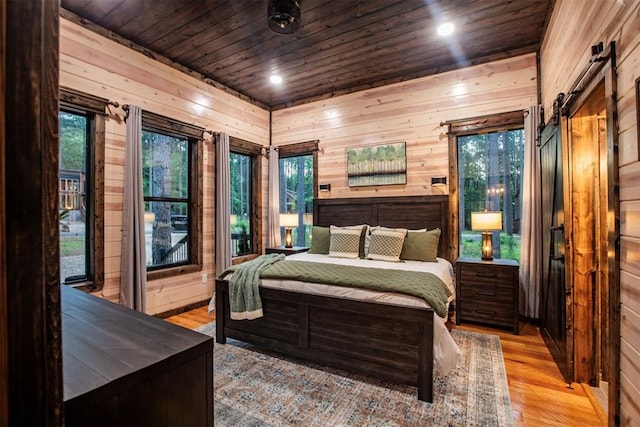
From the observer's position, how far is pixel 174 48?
3.60 m

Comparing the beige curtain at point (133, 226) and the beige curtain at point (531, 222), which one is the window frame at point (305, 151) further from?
the beige curtain at point (531, 222)

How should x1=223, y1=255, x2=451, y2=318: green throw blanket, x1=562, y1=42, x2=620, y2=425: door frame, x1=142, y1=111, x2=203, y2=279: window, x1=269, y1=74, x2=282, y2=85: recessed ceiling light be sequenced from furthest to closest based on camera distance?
1. x1=269, y1=74, x2=282, y2=85: recessed ceiling light
2. x1=142, y1=111, x2=203, y2=279: window
3. x1=223, y1=255, x2=451, y2=318: green throw blanket
4. x1=562, y1=42, x2=620, y2=425: door frame

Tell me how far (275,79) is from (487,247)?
358 cm

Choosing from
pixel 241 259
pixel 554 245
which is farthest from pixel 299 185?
pixel 554 245

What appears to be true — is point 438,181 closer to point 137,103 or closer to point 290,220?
point 290,220

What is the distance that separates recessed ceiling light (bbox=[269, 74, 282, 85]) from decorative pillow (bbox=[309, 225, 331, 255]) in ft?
7.32

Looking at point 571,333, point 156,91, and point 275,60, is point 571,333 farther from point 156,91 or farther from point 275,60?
point 156,91

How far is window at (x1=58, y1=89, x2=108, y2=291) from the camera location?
3049 mm

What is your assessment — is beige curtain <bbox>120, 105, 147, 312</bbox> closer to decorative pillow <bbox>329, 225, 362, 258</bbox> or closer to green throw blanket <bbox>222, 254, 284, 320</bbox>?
green throw blanket <bbox>222, 254, 284, 320</bbox>

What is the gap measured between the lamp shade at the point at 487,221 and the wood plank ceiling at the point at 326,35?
1966mm

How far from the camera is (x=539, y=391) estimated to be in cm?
221

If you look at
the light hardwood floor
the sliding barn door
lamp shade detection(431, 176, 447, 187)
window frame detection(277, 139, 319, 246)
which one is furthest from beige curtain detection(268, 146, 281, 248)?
the sliding barn door

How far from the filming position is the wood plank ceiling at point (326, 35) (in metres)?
2.89

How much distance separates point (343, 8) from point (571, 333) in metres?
3.31
